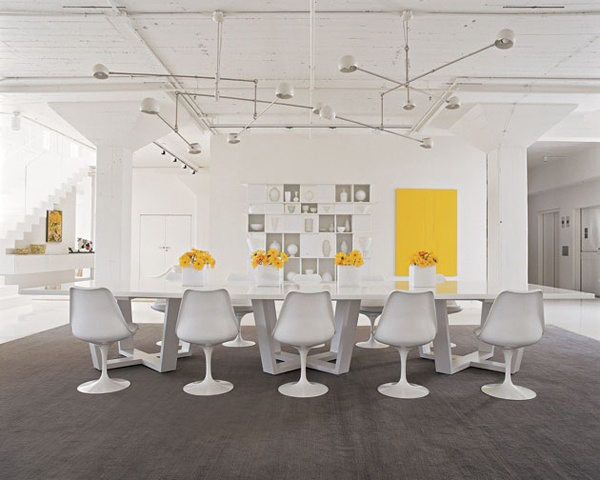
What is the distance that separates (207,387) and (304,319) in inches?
38.0

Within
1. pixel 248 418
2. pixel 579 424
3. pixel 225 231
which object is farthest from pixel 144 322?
pixel 579 424

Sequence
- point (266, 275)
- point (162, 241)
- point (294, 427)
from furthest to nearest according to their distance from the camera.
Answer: point (162, 241) → point (266, 275) → point (294, 427)

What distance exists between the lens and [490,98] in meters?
6.82

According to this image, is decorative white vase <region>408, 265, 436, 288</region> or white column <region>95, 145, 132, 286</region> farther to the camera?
white column <region>95, 145, 132, 286</region>

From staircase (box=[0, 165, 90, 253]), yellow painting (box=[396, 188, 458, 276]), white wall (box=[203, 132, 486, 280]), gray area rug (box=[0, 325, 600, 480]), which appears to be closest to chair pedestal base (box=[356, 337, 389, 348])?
gray area rug (box=[0, 325, 600, 480])

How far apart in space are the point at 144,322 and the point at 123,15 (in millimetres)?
4172

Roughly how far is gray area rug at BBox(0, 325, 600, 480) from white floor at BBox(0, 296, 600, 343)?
2156 mm

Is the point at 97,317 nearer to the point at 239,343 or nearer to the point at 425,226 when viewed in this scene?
the point at 239,343

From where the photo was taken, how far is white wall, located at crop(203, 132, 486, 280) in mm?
8977

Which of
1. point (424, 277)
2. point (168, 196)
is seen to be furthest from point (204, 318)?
point (168, 196)

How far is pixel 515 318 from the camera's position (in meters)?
3.63

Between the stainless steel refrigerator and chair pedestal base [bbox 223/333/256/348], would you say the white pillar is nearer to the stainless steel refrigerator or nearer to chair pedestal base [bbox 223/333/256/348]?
chair pedestal base [bbox 223/333/256/348]

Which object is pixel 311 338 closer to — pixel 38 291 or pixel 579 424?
pixel 579 424

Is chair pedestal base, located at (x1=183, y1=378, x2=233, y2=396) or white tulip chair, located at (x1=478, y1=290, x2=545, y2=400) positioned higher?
white tulip chair, located at (x1=478, y1=290, x2=545, y2=400)
